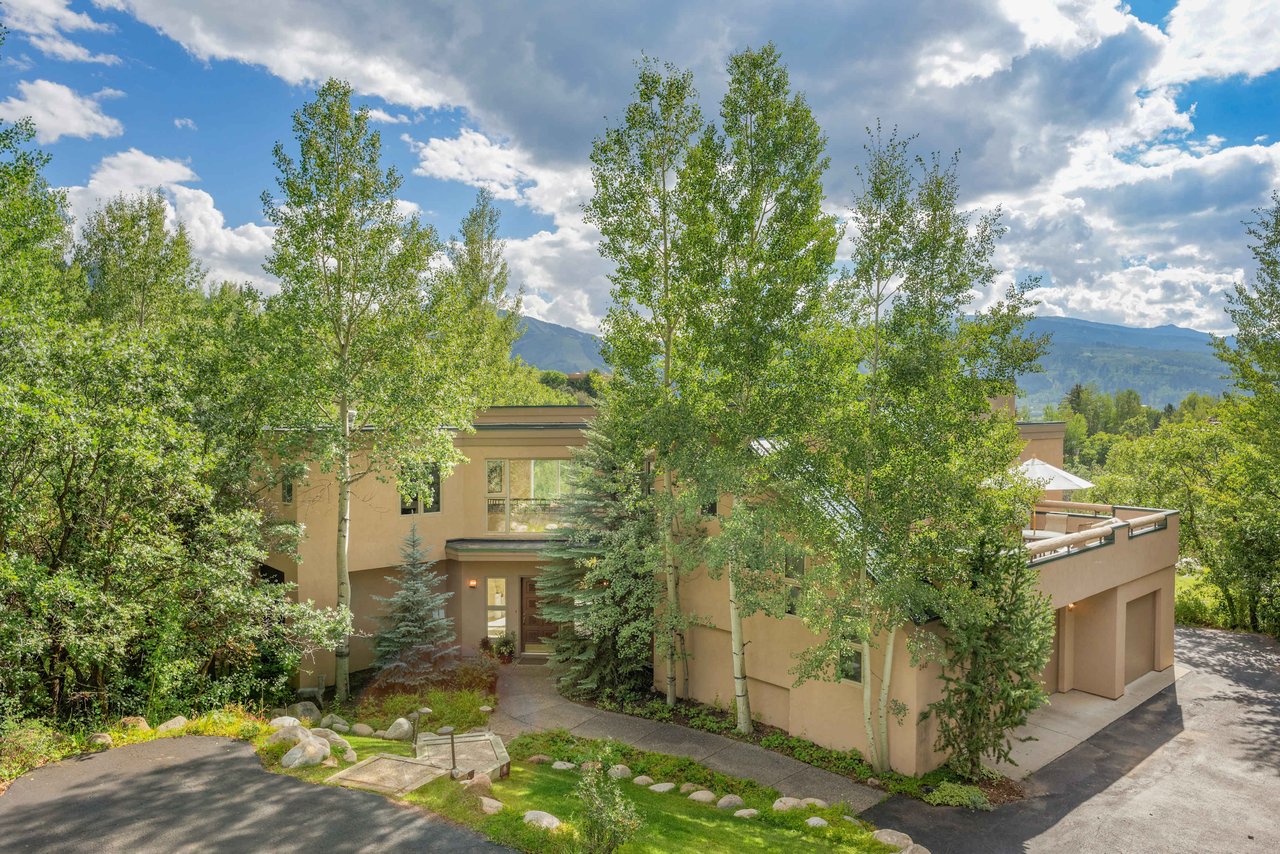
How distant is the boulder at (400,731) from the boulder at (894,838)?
7772 mm

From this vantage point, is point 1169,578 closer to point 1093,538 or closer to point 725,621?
point 1093,538

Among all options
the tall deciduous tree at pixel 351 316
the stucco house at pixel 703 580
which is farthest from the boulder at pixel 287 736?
the stucco house at pixel 703 580

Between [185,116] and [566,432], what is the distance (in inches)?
478

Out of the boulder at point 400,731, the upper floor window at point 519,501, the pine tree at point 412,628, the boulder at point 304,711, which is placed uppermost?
the upper floor window at point 519,501

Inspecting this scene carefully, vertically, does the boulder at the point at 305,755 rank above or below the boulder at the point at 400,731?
above

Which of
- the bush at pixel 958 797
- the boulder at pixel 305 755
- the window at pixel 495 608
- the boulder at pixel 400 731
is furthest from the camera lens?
the window at pixel 495 608

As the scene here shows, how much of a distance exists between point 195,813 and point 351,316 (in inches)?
353

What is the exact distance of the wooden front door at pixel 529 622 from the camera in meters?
17.6

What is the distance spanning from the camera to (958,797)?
Answer: 966cm

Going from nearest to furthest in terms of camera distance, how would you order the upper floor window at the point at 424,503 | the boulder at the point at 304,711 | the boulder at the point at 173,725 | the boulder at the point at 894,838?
1. the boulder at the point at 894,838
2. the boulder at the point at 173,725
3. the boulder at the point at 304,711
4. the upper floor window at the point at 424,503

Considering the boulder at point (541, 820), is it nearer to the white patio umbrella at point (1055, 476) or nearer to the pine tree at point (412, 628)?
the pine tree at point (412, 628)

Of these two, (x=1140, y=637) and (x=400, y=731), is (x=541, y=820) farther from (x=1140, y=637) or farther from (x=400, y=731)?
(x=1140, y=637)

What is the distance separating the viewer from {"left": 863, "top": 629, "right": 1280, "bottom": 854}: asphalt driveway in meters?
8.82

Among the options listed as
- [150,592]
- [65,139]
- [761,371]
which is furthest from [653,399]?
[65,139]
